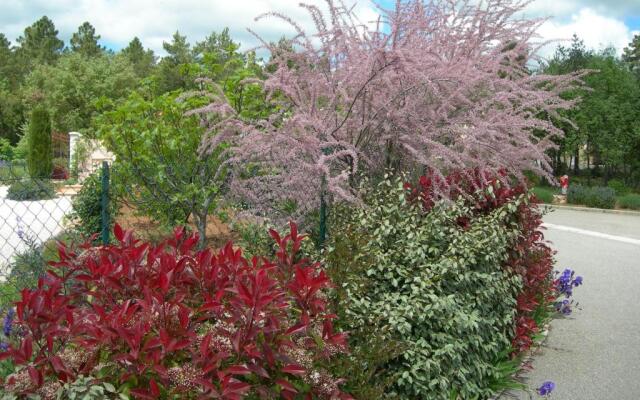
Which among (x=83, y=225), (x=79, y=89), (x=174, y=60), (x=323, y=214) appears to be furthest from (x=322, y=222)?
(x=174, y=60)

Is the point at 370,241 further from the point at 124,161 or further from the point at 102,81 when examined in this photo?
the point at 102,81

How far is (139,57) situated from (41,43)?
9.29 meters

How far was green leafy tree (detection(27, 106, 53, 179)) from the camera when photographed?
22.2m

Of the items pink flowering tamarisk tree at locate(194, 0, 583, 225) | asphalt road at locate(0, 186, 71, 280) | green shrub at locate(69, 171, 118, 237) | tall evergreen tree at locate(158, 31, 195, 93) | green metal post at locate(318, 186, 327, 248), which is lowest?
asphalt road at locate(0, 186, 71, 280)

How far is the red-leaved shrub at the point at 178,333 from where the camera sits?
2148mm

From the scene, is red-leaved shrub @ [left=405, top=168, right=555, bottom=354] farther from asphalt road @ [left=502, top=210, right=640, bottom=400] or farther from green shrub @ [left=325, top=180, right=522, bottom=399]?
asphalt road @ [left=502, top=210, right=640, bottom=400]

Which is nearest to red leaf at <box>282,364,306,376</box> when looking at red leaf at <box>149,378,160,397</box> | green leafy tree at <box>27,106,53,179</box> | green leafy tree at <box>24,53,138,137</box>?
red leaf at <box>149,378,160,397</box>

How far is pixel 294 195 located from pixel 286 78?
93 cm

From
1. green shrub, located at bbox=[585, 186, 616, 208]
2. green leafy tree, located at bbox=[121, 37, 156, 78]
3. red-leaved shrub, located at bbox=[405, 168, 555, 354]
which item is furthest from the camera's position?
green leafy tree, located at bbox=[121, 37, 156, 78]

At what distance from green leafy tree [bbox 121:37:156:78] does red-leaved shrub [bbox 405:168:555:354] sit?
166ft

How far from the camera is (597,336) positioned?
571 cm

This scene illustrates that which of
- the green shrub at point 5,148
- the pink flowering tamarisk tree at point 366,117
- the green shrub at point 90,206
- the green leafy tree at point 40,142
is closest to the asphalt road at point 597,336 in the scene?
the pink flowering tamarisk tree at point 366,117

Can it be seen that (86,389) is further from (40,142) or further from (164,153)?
(40,142)

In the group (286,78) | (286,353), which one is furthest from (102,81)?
(286,353)
